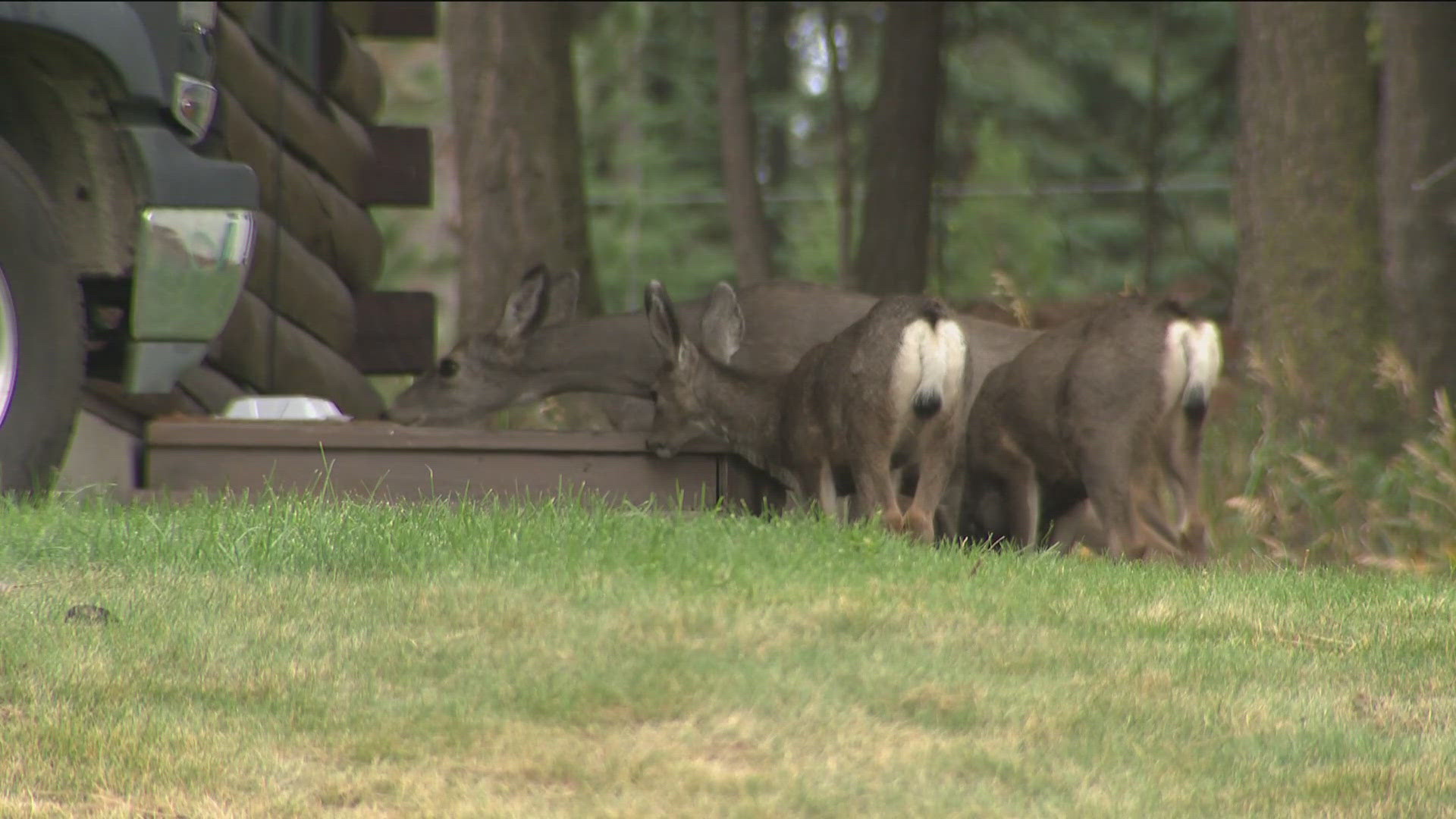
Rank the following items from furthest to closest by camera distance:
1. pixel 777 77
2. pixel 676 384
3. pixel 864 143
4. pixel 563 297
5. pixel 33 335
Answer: pixel 777 77
pixel 864 143
pixel 563 297
pixel 676 384
pixel 33 335

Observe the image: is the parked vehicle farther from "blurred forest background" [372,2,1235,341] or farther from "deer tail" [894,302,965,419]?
"blurred forest background" [372,2,1235,341]

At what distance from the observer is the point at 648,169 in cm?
3158

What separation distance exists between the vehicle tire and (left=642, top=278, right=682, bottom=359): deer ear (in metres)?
2.75

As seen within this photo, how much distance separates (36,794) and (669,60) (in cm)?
2805

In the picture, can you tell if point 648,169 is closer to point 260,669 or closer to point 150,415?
point 150,415

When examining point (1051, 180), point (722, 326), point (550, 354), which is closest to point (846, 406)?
point (722, 326)

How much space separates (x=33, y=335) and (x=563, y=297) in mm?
4446

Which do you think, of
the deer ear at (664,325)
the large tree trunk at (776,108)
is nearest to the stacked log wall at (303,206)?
the deer ear at (664,325)

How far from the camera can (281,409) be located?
9.80 m

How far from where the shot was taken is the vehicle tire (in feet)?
22.7

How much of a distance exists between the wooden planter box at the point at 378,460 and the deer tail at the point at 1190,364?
1.72 m

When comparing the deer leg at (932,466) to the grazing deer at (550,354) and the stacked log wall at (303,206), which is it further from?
the stacked log wall at (303,206)

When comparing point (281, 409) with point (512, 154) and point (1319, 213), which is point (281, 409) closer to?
point (512, 154)

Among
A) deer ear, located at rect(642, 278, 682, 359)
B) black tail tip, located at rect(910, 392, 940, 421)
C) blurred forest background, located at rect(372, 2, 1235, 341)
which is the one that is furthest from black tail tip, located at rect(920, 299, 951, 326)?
blurred forest background, located at rect(372, 2, 1235, 341)
